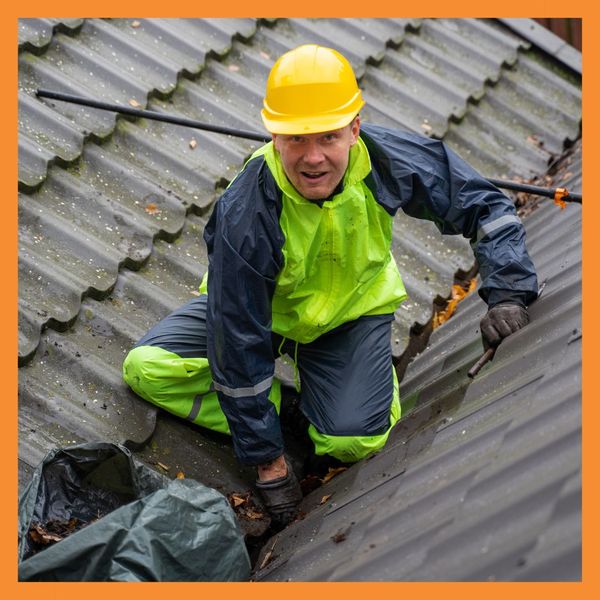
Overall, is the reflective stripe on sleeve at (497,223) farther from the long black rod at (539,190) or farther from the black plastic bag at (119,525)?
the black plastic bag at (119,525)

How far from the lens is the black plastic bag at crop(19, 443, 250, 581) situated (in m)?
3.04

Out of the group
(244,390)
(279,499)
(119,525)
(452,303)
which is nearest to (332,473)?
(279,499)

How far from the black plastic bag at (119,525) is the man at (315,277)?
1.60 ft

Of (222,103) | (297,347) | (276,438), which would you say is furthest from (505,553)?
(222,103)

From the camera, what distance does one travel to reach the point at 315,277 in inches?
154

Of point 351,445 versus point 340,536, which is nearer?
point 340,536

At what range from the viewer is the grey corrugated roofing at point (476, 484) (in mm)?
2346

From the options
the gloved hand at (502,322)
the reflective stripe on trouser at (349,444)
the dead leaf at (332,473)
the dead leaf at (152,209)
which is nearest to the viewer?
the gloved hand at (502,322)

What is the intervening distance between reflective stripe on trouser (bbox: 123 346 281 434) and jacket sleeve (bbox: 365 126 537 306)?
107cm

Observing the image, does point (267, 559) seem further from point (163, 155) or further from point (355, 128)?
point (163, 155)

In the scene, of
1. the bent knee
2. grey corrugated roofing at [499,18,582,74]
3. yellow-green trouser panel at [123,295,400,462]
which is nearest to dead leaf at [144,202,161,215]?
yellow-green trouser panel at [123,295,400,462]

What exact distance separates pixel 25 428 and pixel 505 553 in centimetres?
212

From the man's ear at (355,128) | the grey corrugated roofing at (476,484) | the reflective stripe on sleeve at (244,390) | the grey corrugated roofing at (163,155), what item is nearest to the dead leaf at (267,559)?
the grey corrugated roofing at (476,484)

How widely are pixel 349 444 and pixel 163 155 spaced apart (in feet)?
6.33
